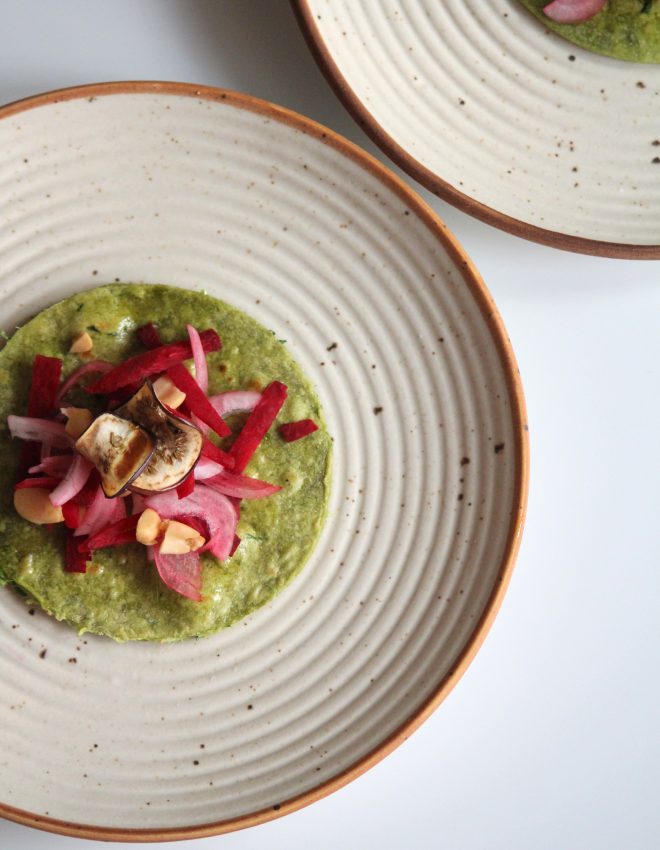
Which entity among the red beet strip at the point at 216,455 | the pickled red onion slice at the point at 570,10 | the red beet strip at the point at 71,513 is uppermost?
the pickled red onion slice at the point at 570,10

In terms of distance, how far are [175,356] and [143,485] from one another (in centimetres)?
42

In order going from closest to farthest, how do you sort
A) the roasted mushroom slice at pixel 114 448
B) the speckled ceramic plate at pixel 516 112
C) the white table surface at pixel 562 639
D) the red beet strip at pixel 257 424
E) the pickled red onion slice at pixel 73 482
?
the roasted mushroom slice at pixel 114 448, the pickled red onion slice at pixel 73 482, the red beet strip at pixel 257 424, the speckled ceramic plate at pixel 516 112, the white table surface at pixel 562 639

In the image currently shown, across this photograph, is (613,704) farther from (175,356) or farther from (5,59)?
(5,59)

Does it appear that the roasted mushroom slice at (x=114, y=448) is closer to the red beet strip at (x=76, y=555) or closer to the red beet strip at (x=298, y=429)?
the red beet strip at (x=76, y=555)

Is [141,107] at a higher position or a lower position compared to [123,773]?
higher

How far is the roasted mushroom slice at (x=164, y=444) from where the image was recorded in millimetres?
2295

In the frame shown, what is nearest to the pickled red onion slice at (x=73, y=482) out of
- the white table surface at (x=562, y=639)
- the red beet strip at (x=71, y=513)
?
the red beet strip at (x=71, y=513)

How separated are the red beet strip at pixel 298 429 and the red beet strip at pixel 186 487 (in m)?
0.36

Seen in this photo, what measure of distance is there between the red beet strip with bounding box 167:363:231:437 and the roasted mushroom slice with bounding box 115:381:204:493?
9 cm

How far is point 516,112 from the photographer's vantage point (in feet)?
8.96

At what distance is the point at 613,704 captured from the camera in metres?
3.01

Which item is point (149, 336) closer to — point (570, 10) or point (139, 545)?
point (139, 545)

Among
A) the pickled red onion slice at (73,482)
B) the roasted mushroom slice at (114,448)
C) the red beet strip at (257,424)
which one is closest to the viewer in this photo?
the roasted mushroom slice at (114,448)

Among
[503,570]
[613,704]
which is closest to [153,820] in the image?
[503,570]
